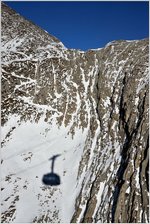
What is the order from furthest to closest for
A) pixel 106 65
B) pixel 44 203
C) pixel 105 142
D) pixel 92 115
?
1. pixel 106 65
2. pixel 92 115
3. pixel 105 142
4. pixel 44 203

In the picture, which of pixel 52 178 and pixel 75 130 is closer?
pixel 52 178

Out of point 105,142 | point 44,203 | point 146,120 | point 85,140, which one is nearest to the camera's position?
point 146,120

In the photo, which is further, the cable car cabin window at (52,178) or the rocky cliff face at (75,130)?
the cable car cabin window at (52,178)

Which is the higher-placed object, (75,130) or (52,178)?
(75,130)

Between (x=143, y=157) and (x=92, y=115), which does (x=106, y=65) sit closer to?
(x=92, y=115)

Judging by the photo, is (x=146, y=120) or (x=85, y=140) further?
(x=85, y=140)

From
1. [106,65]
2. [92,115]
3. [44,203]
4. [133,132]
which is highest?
[106,65]

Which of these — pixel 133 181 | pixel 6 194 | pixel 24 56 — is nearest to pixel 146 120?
pixel 133 181

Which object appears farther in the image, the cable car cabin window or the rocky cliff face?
the cable car cabin window
